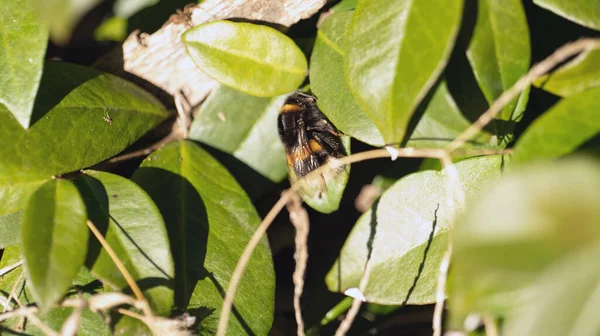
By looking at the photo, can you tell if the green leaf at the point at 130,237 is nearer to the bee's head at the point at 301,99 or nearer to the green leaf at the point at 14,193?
the green leaf at the point at 14,193

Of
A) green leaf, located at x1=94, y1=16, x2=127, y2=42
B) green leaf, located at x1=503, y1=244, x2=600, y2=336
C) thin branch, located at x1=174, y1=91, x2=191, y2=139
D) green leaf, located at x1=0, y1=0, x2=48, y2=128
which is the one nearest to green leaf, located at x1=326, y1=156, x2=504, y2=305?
green leaf, located at x1=503, y1=244, x2=600, y2=336

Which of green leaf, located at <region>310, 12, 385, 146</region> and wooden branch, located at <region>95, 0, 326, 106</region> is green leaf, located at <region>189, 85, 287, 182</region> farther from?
green leaf, located at <region>310, 12, 385, 146</region>

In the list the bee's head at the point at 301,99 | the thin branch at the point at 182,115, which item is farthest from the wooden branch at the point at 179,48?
the bee's head at the point at 301,99

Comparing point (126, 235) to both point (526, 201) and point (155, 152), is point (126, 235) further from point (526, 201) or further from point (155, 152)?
point (526, 201)

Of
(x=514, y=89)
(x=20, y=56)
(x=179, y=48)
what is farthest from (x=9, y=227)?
(x=514, y=89)

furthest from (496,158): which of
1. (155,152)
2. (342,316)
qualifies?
(155,152)

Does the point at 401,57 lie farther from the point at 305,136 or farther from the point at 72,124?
the point at 72,124
